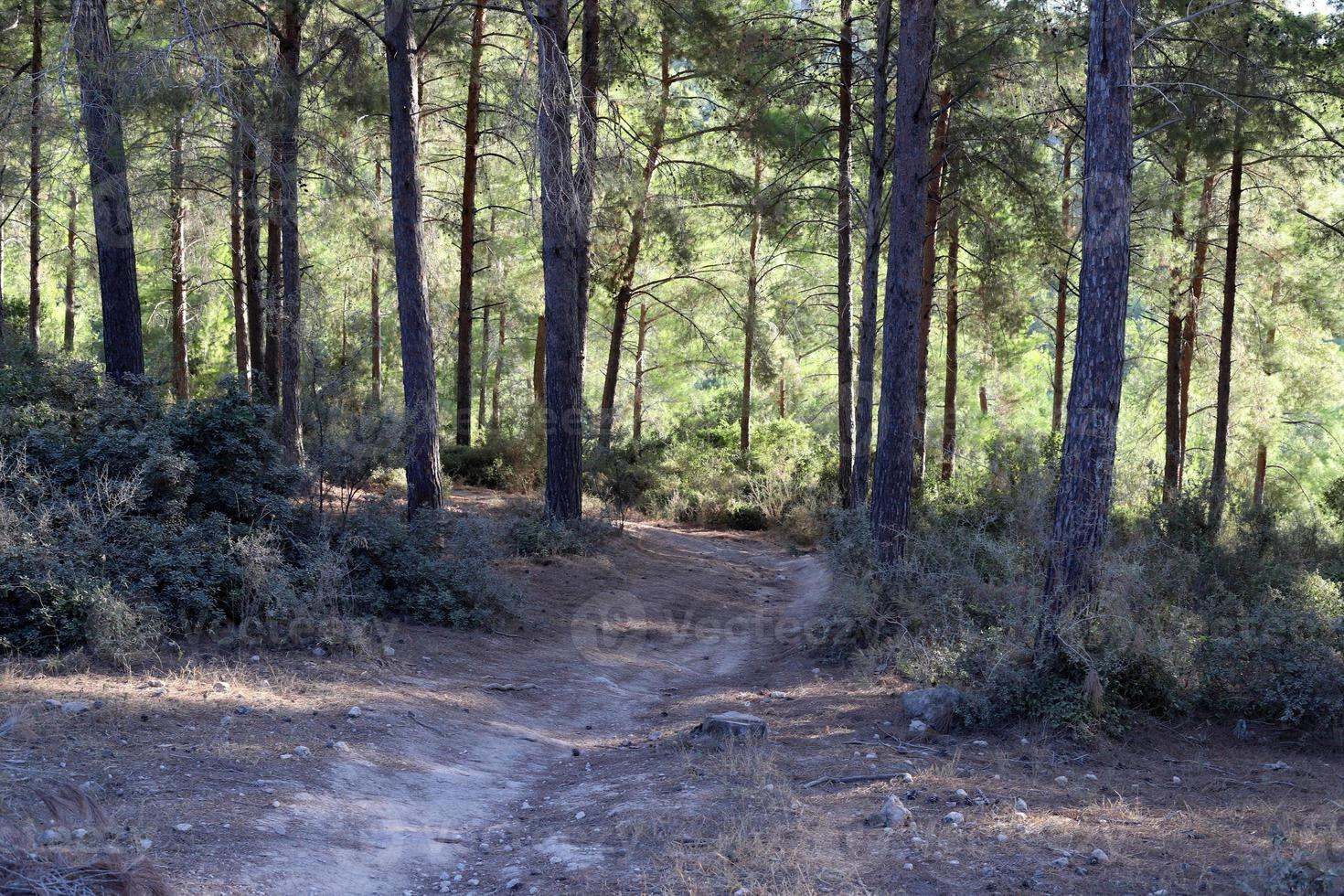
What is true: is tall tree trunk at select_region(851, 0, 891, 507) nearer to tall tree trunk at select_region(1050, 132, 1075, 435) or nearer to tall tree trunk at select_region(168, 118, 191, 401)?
tall tree trunk at select_region(1050, 132, 1075, 435)

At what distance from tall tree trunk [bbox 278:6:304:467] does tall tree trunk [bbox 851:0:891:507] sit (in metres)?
7.96

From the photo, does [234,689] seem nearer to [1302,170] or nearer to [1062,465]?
[1062,465]

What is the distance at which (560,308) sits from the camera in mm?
13625

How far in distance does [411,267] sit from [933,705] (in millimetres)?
8323

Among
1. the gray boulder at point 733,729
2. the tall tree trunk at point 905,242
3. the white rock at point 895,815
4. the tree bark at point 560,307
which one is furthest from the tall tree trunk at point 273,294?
the white rock at point 895,815

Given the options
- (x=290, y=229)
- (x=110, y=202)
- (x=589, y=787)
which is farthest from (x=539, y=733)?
(x=290, y=229)

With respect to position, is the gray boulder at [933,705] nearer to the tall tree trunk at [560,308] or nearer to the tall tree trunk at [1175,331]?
the tall tree trunk at [560,308]

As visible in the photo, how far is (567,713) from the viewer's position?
337 inches

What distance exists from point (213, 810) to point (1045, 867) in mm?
4079

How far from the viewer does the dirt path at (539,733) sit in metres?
5.11

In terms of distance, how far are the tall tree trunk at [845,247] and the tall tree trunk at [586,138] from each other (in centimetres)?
393

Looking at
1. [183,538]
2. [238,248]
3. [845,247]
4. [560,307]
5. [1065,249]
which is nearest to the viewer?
[183,538]

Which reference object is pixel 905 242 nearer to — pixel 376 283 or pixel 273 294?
pixel 273 294

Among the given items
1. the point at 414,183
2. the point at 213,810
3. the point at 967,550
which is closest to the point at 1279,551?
the point at 967,550
